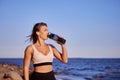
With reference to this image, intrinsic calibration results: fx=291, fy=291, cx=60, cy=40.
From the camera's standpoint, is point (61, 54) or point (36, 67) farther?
point (61, 54)

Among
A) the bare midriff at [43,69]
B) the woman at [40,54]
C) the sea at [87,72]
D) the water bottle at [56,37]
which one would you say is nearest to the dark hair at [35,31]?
the woman at [40,54]

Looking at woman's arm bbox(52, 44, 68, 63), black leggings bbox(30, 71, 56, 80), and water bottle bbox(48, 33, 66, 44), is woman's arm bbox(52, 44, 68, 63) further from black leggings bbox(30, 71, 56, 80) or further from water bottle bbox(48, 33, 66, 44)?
black leggings bbox(30, 71, 56, 80)

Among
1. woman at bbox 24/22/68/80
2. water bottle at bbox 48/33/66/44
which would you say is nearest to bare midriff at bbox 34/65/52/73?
woman at bbox 24/22/68/80

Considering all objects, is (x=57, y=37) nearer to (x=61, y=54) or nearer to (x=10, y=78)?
(x=61, y=54)

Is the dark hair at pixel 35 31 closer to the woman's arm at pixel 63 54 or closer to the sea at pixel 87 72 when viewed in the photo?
the woman's arm at pixel 63 54

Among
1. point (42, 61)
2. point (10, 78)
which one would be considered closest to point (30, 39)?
point (42, 61)

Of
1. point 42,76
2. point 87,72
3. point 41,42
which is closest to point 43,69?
point 42,76

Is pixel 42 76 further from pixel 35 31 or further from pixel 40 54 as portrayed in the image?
pixel 35 31

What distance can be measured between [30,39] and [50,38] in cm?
30

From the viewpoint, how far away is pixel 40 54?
360 cm

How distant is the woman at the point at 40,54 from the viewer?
11.7 ft

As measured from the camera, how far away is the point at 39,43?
377 cm

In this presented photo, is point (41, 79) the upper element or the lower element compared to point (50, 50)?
lower

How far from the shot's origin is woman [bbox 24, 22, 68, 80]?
356 cm
